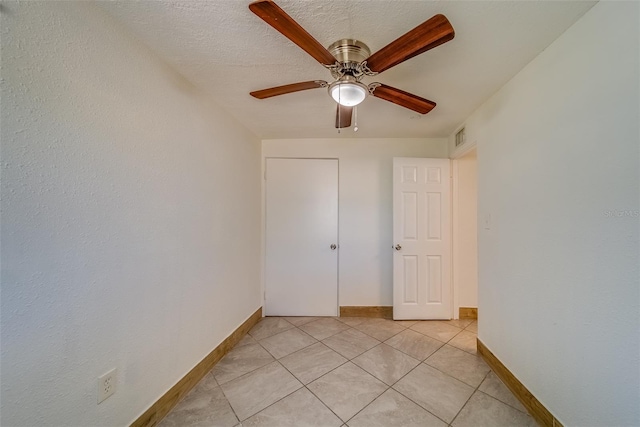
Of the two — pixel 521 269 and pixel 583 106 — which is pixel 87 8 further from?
pixel 521 269

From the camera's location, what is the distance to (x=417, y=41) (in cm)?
95

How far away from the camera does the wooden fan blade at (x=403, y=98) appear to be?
4.38ft

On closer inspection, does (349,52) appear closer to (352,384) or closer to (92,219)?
(92,219)

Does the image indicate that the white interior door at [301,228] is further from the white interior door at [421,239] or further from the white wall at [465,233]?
the white wall at [465,233]

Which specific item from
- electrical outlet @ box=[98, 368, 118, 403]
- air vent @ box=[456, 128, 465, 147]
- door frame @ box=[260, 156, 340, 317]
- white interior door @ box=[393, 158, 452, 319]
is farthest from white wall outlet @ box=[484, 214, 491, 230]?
electrical outlet @ box=[98, 368, 118, 403]

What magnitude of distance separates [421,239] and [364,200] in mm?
793

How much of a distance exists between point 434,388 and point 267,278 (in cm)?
193

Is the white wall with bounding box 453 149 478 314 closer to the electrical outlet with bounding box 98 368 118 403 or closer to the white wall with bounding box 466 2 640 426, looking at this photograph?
the white wall with bounding box 466 2 640 426

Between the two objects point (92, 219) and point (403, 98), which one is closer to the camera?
point (92, 219)

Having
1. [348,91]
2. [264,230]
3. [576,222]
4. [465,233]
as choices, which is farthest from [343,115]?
→ [465,233]

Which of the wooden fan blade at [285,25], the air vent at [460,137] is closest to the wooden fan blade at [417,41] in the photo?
the wooden fan blade at [285,25]

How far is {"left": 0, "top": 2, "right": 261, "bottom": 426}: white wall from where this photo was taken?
804 millimetres

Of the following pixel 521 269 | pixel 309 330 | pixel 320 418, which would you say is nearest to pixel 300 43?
pixel 521 269

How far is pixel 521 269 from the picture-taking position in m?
1.49
